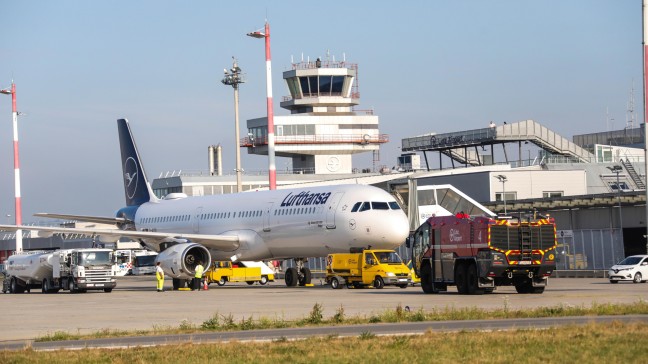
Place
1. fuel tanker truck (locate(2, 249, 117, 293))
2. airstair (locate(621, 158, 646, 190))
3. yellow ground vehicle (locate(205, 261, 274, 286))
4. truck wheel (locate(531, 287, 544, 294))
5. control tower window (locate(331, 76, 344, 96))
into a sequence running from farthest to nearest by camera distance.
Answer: control tower window (locate(331, 76, 344, 96)) < airstair (locate(621, 158, 646, 190)) < yellow ground vehicle (locate(205, 261, 274, 286)) < fuel tanker truck (locate(2, 249, 117, 293)) < truck wheel (locate(531, 287, 544, 294))

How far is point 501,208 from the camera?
241ft

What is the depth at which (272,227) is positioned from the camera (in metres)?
49.1

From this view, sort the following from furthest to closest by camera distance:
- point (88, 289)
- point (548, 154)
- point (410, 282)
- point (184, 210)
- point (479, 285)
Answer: point (548, 154), point (184, 210), point (88, 289), point (410, 282), point (479, 285)

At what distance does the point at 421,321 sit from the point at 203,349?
6.68 meters

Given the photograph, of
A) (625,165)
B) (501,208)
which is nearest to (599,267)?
(501,208)

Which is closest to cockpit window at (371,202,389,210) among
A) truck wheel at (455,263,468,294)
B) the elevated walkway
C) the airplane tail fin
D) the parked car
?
truck wheel at (455,263,468,294)

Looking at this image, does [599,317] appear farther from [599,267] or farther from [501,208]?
[501,208]

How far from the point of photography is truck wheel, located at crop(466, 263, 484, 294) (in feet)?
116

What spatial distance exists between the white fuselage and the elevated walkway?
39.8 metres

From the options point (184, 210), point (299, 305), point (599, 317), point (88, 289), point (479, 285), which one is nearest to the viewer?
point (599, 317)

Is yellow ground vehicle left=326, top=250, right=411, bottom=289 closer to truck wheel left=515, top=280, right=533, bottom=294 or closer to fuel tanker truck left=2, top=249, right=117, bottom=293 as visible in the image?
truck wheel left=515, top=280, right=533, bottom=294

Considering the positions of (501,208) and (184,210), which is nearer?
(184,210)

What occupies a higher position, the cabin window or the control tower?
the control tower

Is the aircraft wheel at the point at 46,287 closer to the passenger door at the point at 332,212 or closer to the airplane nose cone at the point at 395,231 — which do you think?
the passenger door at the point at 332,212
